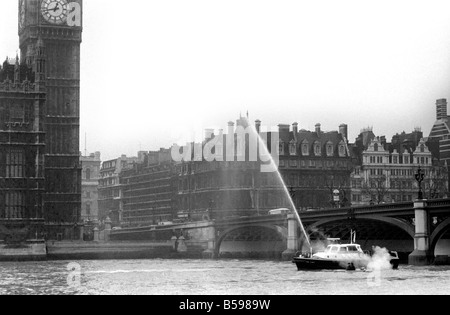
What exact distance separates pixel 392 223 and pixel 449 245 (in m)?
4.37

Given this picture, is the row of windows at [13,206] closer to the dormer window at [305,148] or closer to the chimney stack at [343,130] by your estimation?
the dormer window at [305,148]

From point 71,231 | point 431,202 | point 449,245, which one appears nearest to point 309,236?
point 449,245

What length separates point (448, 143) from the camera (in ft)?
195

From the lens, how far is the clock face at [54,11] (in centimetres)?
7300

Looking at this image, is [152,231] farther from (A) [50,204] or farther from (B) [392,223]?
(B) [392,223]

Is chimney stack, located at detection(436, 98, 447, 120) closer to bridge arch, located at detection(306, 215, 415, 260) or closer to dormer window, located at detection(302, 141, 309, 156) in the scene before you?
bridge arch, located at detection(306, 215, 415, 260)

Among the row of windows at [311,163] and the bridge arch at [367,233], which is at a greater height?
the row of windows at [311,163]

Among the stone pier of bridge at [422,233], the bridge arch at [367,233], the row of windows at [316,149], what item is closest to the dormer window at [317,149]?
the row of windows at [316,149]

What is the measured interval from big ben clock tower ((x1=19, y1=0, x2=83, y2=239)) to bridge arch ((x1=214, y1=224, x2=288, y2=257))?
12.9 m

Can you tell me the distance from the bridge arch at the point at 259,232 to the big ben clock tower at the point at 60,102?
12894 mm

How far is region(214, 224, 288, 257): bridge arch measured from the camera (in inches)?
2277

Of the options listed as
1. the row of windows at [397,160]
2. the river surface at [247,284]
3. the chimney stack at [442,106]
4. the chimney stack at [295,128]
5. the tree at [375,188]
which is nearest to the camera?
the river surface at [247,284]

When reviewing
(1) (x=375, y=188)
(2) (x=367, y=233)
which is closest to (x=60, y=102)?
(1) (x=375, y=188)

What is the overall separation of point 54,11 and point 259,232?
24480mm
